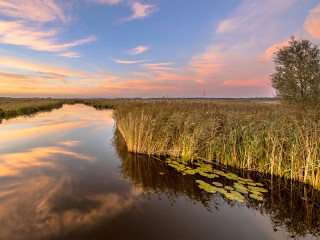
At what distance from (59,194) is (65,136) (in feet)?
33.3

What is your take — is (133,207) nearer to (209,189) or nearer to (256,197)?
(209,189)

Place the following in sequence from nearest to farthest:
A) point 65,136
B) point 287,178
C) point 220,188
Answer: point 220,188, point 287,178, point 65,136

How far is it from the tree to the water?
17.2 m

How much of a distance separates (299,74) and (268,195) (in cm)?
1909

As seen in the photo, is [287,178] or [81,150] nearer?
[287,178]

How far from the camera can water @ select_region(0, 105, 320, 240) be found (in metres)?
4.29

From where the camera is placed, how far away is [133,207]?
533 centimetres

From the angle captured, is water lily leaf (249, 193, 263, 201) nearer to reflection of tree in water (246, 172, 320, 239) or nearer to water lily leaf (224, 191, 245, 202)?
reflection of tree in water (246, 172, 320, 239)

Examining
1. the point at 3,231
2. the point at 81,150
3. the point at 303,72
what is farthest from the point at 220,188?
the point at 303,72

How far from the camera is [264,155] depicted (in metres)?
7.59

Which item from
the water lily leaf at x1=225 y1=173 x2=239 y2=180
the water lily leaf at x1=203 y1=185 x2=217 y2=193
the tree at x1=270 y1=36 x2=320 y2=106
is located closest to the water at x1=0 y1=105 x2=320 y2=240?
the water lily leaf at x1=203 y1=185 x2=217 y2=193

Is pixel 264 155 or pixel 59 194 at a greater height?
pixel 264 155

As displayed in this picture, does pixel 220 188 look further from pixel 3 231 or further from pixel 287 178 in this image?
pixel 3 231

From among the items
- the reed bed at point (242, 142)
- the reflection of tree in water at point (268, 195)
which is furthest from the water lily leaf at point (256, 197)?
the reed bed at point (242, 142)
